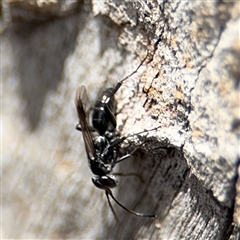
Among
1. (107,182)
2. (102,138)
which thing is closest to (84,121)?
(102,138)

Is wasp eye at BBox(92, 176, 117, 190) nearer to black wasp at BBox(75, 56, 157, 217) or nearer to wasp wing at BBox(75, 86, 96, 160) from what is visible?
black wasp at BBox(75, 56, 157, 217)

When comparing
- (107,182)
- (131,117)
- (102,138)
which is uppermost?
(131,117)

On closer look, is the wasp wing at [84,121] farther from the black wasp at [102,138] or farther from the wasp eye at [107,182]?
the wasp eye at [107,182]

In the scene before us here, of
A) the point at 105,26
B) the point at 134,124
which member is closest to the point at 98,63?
the point at 105,26

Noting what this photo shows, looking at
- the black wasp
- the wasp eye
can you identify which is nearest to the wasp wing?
the black wasp

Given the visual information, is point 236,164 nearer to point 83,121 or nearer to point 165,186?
point 165,186

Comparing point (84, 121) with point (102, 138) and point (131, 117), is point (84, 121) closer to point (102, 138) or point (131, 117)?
point (102, 138)
